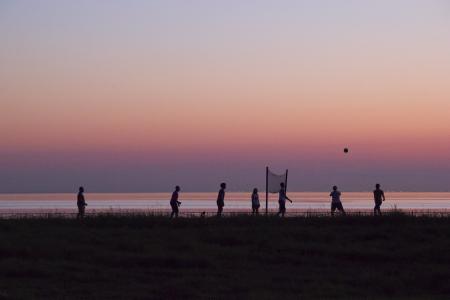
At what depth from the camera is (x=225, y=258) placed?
2347 centimetres

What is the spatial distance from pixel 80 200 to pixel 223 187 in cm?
560

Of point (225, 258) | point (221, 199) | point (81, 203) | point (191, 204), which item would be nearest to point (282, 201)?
point (221, 199)

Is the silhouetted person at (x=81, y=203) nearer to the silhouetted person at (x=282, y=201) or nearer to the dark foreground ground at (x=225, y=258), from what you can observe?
the dark foreground ground at (x=225, y=258)

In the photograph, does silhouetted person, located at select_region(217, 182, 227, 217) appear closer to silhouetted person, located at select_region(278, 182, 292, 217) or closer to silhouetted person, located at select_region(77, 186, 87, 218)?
silhouetted person, located at select_region(278, 182, 292, 217)

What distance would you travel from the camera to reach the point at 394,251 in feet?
80.9

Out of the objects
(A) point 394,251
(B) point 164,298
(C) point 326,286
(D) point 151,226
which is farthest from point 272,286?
(D) point 151,226

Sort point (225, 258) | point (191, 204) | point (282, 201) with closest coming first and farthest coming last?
1. point (225, 258)
2. point (282, 201)
3. point (191, 204)

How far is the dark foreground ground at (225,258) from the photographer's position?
64.0ft

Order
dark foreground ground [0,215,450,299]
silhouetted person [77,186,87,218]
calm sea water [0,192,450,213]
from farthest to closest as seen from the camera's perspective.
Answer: calm sea water [0,192,450,213] < silhouetted person [77,186,87,218] < dark foreground ground [0,215,450,299]

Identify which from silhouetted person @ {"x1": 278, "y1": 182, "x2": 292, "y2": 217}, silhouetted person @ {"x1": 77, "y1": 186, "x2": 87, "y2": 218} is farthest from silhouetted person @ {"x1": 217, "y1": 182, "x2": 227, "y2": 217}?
silhouetted person @ {"x1": 77, "y1": 186, "x2": 87, "y2": 218}

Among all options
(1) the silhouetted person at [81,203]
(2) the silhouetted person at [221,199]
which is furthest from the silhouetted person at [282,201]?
(1) the silhouetted person at [81,203]

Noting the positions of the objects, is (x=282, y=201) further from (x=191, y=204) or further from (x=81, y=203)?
(x=191, y=204)

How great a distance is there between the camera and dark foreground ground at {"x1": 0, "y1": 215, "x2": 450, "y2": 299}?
19.5 metres

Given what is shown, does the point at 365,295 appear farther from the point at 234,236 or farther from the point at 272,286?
the point at 234,236
